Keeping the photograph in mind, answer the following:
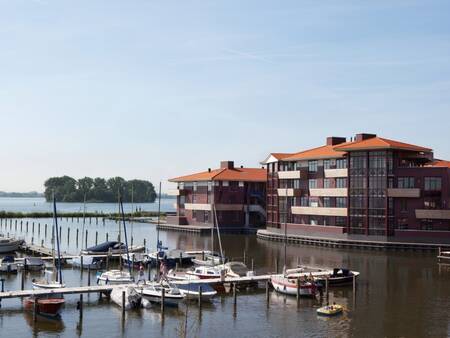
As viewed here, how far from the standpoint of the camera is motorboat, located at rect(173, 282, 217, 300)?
5059 cm

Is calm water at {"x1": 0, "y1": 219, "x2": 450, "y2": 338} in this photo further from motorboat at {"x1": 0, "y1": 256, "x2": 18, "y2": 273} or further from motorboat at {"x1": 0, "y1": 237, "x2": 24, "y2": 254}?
motorboat at {"x1": 0, "y1": 237, "x2": 24, "y2": 254}

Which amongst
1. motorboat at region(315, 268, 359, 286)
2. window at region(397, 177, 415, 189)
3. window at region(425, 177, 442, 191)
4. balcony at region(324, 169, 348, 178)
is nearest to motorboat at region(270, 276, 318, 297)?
motorboat at region(315, 268, 359, 286)

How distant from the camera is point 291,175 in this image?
10844 cm

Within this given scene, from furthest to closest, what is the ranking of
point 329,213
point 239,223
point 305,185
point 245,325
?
point 239,223
point 305,185
point 329,213
point 245,325

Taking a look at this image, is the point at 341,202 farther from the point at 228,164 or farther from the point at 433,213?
the point at 228,164

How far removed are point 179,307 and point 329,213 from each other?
178ft

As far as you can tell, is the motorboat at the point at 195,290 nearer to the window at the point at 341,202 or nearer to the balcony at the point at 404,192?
the balcony at the point at 404,192

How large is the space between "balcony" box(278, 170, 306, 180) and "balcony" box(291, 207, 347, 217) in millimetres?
5364

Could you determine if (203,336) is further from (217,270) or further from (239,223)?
(239,223)

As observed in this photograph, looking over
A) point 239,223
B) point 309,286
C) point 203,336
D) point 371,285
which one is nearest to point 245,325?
point 203,336

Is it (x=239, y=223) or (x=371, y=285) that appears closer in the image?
(x=371, y=285)

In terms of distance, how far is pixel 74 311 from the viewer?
47.1m

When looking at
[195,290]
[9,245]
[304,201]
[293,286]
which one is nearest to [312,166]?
[304,201]

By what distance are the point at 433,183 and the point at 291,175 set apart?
25669 millimetres
